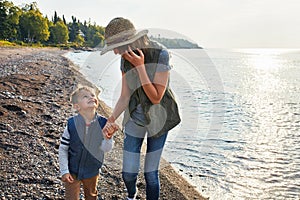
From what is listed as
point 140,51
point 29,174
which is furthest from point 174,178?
point 140,51

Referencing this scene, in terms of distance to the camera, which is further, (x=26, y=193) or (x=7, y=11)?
(x=7, y=11)

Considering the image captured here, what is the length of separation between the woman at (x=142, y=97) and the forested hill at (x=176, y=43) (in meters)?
0.10

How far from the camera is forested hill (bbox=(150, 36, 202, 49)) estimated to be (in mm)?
2754

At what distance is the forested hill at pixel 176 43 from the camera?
9.04 ft

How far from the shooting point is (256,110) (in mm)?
17000

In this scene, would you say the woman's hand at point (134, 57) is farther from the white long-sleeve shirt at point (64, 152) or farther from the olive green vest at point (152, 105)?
the white long-sleeve shirt at point (64, 152)

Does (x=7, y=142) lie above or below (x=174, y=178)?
above

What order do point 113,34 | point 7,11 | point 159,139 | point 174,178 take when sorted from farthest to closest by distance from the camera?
point 7,11, point 174,178, point 159,139, point 113,34

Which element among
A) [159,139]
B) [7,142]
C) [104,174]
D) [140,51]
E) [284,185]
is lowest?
[284,185]

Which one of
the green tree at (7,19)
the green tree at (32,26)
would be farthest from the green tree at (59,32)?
the green tree at (7,19)

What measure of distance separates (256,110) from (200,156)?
31.2ft

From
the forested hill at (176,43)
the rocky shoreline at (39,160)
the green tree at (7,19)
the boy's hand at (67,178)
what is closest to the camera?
the forested hill at (176,43)

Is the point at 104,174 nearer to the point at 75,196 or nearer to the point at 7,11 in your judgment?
the point at 75,196

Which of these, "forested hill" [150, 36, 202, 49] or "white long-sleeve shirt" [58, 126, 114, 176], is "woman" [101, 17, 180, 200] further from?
"white long-sleeve shirt" [58, 126, 114, 176]
